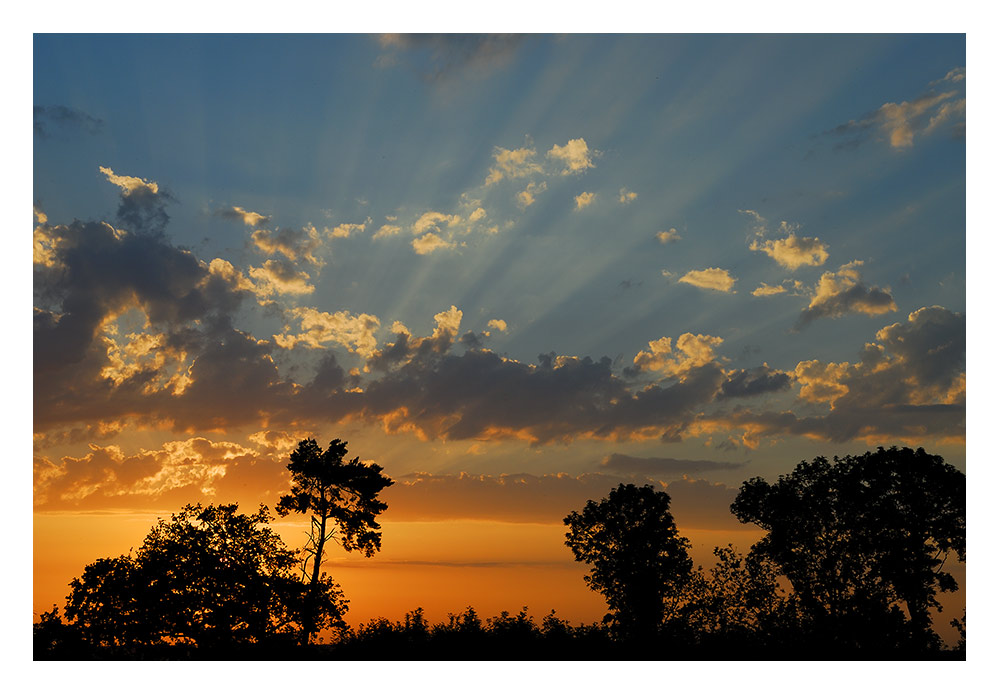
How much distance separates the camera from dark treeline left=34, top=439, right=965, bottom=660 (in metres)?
41.7

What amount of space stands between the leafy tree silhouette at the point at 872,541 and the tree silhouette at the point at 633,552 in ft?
34.7

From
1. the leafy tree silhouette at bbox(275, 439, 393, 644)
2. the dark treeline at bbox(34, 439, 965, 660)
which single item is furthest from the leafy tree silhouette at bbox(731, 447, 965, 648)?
the leafy tree silhouette at bbox(275, 439, 393, 644)

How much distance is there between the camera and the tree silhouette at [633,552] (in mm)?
67062

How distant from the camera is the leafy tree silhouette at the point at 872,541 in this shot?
53281 millimetres

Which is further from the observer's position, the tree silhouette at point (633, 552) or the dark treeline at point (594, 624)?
the tree silhouette at point (633, 552)

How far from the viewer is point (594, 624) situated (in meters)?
45.8

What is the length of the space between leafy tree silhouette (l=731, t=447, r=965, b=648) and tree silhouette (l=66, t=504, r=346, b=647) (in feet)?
116

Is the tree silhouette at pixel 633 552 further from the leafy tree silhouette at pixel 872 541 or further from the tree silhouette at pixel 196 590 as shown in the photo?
the tree silhouette at pixel 196 590

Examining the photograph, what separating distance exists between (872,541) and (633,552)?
21199 millimetres

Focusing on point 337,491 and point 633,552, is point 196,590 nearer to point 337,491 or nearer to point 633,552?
point 337,491

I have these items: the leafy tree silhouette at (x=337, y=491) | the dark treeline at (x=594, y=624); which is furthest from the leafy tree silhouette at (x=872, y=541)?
the leafy tree silhouette at (x=337, y=491)

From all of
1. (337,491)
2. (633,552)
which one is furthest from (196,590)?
(633,552)

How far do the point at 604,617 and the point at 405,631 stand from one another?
32.0 m
